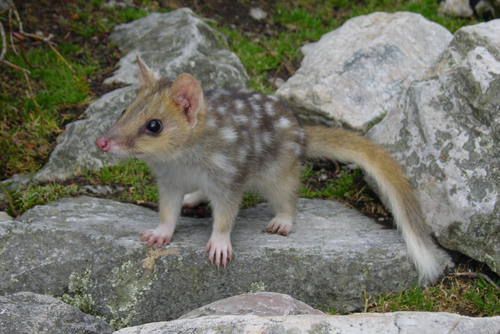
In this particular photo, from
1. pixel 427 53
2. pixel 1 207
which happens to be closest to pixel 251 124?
pixel 1 207

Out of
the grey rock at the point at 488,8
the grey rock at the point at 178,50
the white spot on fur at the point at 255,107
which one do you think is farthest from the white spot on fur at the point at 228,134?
the grey rock at the point at 488,8

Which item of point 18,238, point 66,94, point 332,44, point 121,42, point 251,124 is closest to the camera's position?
point 18,238

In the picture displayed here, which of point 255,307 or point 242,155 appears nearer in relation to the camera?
point 255,307

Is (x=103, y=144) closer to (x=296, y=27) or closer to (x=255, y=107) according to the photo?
(x=255, y=107)

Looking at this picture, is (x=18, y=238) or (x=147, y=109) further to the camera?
(x=18, y=238)

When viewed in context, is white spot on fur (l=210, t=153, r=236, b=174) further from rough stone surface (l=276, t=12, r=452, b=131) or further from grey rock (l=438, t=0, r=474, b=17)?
grey rock (l=438, t=0, r=474, b=17)

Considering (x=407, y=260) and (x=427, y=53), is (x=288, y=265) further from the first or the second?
(x=427, y=53)

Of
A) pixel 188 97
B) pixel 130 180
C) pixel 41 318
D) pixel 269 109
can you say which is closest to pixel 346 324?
pixel 41 318

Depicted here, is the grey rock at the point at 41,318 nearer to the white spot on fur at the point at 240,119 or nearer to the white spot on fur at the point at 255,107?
the white spot on fur at the point at 240,119
